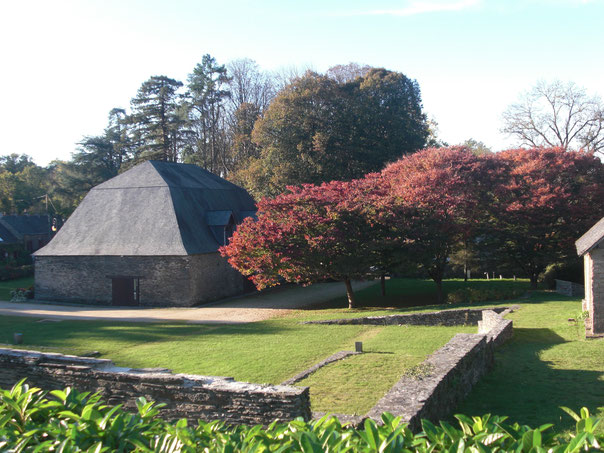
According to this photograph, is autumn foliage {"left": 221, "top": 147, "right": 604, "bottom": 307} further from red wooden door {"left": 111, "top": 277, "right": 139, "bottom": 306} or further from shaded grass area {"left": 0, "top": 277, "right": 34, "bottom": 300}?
shaded grass area {"left": 0, "top": 277, "right": 34, "bottom": 300}

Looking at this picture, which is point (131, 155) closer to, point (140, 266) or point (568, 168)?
point (140, 266)

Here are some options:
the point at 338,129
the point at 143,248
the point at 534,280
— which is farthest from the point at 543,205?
the point at 143,248

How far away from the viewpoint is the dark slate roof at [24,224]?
48.4 m

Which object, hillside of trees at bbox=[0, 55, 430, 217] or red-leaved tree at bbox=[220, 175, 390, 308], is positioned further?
hillside of trees at bbox=[0, 55, 430, 217]

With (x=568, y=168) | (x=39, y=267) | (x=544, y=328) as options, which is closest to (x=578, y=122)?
(x=568, y=168)

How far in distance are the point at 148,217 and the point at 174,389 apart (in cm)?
2375

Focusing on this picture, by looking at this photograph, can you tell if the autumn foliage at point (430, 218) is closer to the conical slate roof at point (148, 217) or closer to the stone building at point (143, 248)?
the stone building at point (143, 248)

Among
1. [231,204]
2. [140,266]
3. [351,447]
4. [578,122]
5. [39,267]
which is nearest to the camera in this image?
[351,447]

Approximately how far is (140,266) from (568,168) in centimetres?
2223

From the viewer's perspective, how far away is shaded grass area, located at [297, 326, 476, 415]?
32.3 feet

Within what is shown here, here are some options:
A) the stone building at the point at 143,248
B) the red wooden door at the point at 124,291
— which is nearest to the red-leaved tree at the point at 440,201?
the stone building at the point at 143,248

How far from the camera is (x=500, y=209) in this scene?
25.1m

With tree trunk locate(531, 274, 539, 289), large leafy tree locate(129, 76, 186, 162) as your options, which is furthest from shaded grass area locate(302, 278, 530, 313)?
large leafy tree locate(129, 76, 186, 162)

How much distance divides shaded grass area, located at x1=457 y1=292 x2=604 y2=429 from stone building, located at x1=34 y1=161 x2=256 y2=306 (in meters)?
17.5
